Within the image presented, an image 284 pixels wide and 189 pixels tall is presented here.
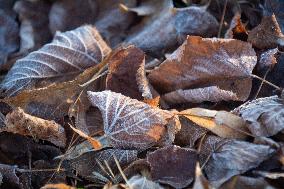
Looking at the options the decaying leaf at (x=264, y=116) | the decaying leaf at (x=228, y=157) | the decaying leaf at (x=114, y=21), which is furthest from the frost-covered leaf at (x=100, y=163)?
the decaying leaf at (x=114, y=21)

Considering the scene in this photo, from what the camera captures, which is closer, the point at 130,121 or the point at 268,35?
the point at 130,121

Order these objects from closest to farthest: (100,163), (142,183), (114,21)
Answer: (142,183) < (100,163) < (114,21)

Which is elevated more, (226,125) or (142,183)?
(226,125)

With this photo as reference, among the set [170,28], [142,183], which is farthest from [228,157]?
[170,28]

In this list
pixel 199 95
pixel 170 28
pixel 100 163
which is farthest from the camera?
pixel 170 28

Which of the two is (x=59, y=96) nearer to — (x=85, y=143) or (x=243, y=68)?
(x=85, y=143)

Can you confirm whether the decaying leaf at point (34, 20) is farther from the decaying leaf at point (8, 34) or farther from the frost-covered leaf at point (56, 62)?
the frost-covered leaf at point (56, 62)

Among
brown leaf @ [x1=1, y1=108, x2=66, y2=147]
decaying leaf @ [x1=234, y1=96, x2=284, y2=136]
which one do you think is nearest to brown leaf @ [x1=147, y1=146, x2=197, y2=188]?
decaying leaf @ [x1=234, y1=96, x2=284, y2=136]

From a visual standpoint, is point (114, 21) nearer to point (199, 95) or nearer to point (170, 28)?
point (170, 28)
